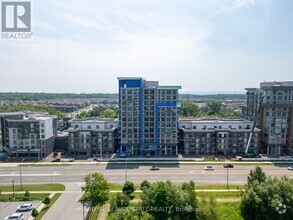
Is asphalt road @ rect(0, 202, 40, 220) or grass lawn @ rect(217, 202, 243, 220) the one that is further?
asphalt road @ rect(0, 202, 40, 220)

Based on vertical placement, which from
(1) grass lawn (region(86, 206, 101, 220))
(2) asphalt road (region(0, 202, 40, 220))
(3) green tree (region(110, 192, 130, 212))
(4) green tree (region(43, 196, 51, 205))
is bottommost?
(2) asphalt road (region(0, 202, 40, 220))

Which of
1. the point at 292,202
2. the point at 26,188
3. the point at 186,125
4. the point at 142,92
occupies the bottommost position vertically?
the point at 26,188

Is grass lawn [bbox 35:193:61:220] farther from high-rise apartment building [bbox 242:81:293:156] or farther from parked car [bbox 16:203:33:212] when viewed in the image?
high-rise apartment building [bbox 242:81:293:156]

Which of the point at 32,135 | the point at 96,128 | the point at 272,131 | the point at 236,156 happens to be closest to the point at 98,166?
the point at 96,128

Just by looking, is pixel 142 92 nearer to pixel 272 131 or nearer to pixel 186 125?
pixel 186 125

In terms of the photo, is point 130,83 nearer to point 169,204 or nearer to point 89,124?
point 89,124

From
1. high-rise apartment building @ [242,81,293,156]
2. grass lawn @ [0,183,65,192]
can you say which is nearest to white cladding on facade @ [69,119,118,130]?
grass lawn @ [0,183,65,192]
